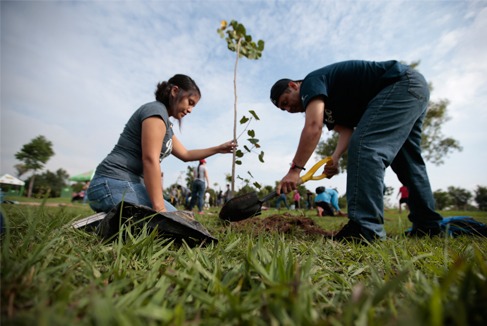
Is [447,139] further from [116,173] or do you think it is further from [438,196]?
[116,173]

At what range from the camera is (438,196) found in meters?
36.4

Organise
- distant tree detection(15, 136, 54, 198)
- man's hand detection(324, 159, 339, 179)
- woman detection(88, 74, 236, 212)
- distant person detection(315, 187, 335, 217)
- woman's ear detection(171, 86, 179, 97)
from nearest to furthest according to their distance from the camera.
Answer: woman detection(88, 74, 236, 212) < woman's ear detection(171, 86, 179, 97) < man's hand detection(324, 159, 339, 179) < distant person detection(315, 187, 335, 217) < distant tree detection(15, 136, 54, 198)

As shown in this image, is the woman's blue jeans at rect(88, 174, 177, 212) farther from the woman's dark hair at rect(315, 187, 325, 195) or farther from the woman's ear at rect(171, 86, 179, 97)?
the woman's dark hair at rect(315, 187, 325, 195)

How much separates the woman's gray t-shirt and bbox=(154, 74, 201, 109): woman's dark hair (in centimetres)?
23

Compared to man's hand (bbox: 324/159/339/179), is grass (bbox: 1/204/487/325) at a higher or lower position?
lower

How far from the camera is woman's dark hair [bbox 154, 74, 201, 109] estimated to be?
2.46m

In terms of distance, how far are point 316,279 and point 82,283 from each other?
721 mm

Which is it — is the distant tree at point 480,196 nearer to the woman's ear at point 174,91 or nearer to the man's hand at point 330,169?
the man's hand at point 330,169

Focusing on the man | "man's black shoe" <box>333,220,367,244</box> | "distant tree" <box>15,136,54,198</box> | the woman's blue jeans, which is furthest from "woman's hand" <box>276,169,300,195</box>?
"distant tree" <box>15,136,54,198</box>

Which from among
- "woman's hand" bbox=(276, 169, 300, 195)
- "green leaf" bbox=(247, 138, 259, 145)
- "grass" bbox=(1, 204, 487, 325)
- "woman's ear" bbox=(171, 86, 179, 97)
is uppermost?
"woman's ear" bbox=(171, 86, 179, 97)

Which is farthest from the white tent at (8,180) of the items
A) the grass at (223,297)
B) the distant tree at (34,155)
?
the distant tree at (34,155)

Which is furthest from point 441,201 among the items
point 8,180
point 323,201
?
point 8,180

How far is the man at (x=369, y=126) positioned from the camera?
1863 mm

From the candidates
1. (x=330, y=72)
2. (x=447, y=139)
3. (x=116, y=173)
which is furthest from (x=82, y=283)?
(x=447, y=139)
